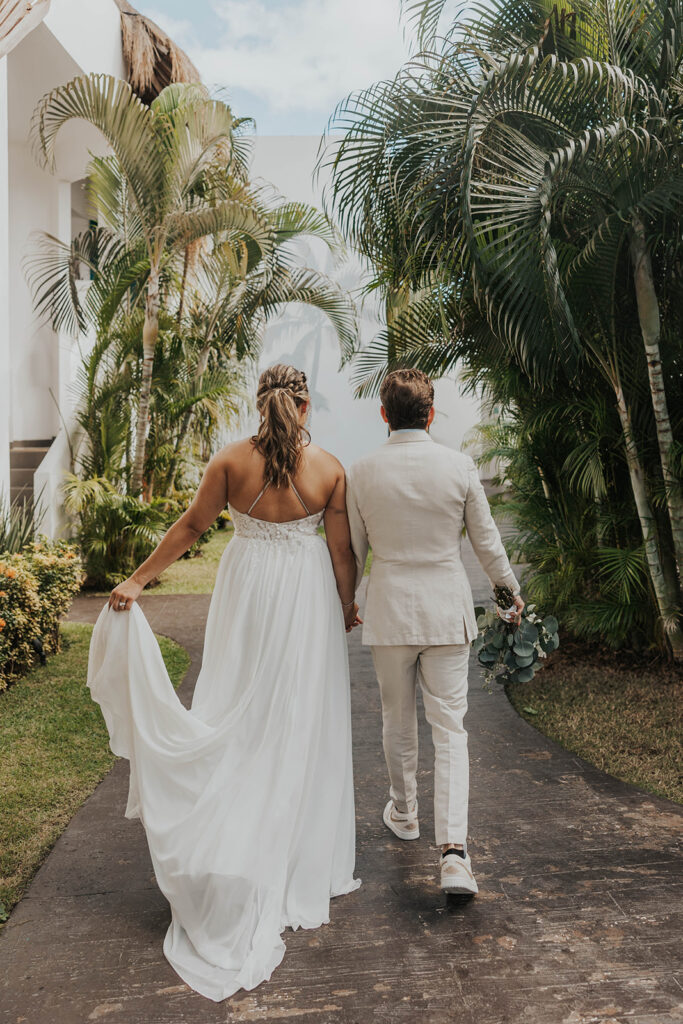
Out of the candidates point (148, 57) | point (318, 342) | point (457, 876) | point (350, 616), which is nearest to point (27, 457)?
point (148, 57)

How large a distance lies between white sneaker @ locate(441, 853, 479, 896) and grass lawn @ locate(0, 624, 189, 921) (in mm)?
1560

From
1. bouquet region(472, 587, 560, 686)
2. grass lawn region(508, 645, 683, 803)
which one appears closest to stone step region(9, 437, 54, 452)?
grass lawn region(508, 645, 683, 803)

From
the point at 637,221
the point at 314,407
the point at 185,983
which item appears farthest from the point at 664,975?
the point at 314,407

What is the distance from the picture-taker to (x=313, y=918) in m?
2.96

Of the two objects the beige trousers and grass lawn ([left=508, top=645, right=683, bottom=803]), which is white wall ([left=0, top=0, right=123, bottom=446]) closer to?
grass lawn ([left=508, top=645, right=683, bottom=803])

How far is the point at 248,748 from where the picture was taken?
3.12m

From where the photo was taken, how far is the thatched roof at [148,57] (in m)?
11.0

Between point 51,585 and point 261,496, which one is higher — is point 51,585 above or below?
below

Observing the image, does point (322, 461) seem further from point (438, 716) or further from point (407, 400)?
point (438, 716)

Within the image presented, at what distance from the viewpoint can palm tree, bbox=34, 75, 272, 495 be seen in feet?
25.8

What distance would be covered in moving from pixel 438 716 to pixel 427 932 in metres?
0.73

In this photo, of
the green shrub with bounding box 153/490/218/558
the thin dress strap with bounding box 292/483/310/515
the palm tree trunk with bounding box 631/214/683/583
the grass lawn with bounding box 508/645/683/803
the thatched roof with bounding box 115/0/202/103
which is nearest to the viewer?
the thin dress strap with bounding box 292/483/310/515

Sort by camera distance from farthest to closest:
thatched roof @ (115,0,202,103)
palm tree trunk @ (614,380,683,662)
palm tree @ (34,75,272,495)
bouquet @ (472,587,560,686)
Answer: thatched roof @ (115,0,202,103), palm tree @ (34,75,272,495), palm tree trunk @ (614,380,683,662), bouquet @ (472,587,560,686)

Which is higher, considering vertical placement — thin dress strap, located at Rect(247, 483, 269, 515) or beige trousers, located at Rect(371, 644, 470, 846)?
thin dress strap, located at Rect(247, 483, 269, 515)
